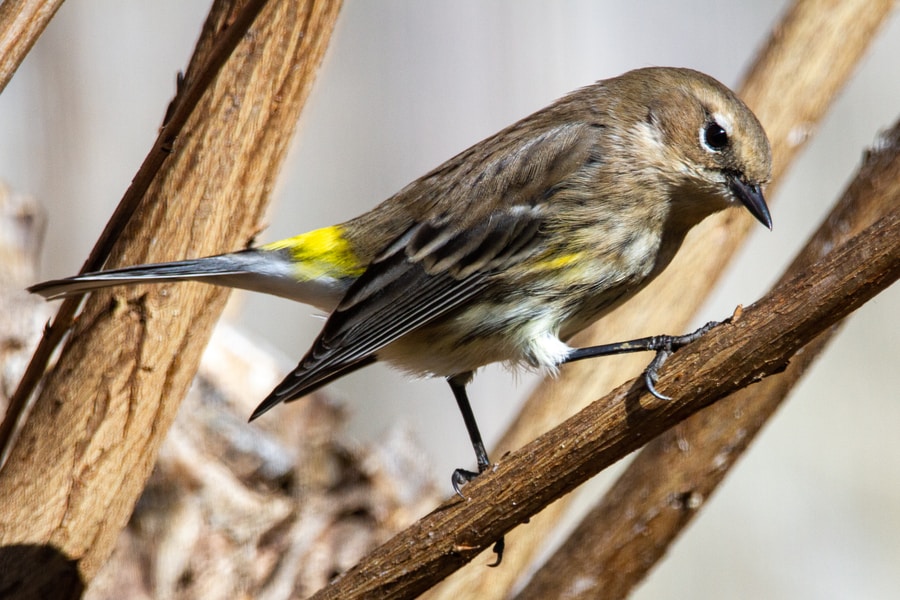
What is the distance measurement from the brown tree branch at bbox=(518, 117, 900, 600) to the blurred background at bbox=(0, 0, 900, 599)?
2.81 metres

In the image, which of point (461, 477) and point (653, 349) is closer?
point (653, 349)

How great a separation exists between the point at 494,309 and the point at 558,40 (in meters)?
3.11

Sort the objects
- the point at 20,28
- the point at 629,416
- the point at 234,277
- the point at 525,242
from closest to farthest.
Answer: the point at 20,28, the point at 629,416, the point at 234,277, the point at 525,242

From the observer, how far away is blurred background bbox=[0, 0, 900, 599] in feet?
17.2

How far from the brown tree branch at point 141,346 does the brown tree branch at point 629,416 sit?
57 cm

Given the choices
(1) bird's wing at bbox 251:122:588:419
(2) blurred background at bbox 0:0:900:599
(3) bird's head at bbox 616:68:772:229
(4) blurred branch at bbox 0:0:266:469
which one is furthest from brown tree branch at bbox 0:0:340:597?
(2) blurred background at bbox 0:0:900:599

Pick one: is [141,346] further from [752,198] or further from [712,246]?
[712,246]

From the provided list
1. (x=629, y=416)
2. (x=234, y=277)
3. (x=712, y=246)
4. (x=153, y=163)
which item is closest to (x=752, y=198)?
(x=712, y=246)

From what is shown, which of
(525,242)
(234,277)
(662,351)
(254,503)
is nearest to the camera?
(662,351)

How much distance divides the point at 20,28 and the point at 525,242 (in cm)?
141

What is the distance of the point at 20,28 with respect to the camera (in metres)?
1.69

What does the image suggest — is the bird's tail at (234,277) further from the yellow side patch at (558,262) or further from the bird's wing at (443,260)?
the yellow side patch at (558,262)

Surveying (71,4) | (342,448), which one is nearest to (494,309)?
(342,448)

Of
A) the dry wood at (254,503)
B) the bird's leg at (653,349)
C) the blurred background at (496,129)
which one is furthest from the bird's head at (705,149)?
the blurred background at (496,129)
